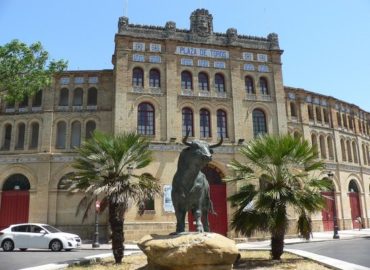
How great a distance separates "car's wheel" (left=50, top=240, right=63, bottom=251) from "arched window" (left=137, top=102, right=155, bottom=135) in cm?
937

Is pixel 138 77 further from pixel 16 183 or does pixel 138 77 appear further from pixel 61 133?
pixel 16 183

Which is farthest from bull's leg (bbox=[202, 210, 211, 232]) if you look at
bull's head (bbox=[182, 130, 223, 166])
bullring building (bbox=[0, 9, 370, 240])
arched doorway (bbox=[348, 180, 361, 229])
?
arched doorway (bbox=[348, 180, 361, 229])

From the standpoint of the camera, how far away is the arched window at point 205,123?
27.9 m

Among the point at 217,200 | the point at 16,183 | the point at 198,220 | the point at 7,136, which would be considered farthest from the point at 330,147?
the point at 198,220

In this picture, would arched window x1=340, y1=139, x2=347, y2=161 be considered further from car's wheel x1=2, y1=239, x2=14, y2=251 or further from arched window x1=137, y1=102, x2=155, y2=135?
car's wheel x1=2, y1=239, x2=14, y2=251

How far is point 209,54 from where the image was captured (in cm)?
2930

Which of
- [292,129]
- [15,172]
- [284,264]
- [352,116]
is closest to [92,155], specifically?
[284,264]

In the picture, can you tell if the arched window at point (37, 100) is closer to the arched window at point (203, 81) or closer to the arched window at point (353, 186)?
the arched window at point (203, 81)

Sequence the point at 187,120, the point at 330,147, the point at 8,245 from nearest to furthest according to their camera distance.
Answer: the point at 8,245 → the point at 187,120 → the point at 330,147

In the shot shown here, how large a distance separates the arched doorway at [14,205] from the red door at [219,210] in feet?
42.5

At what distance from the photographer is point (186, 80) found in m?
28.6

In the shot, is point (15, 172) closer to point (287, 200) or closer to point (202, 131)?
point (202, 131)

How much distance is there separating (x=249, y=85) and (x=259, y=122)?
3032 mm

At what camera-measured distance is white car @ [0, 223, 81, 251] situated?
20.5 meters
